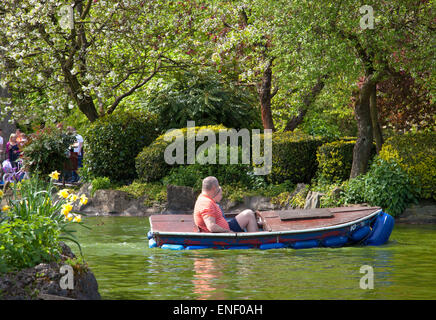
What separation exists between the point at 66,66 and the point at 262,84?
700 cm

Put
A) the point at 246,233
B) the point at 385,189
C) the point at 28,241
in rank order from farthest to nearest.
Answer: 1. the point at 385,189
2. the point at 246,233
3. the point at 28,241

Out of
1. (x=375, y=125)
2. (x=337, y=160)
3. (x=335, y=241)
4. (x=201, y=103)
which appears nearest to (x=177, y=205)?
(x=201, y=103)

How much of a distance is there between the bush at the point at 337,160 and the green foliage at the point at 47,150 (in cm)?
918

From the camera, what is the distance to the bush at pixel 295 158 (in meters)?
19.9

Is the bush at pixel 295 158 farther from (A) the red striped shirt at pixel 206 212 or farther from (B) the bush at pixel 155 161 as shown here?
(A) the red striped shirt at pixel 206 212

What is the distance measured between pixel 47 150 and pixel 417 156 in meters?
12.3

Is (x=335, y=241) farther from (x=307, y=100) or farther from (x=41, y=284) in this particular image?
(x=307, y=100)

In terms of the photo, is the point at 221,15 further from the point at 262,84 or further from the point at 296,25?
the point at 296,25

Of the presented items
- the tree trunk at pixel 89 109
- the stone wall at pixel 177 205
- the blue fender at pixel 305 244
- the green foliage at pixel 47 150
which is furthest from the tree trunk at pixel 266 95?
the blue fender at pixel 305 244

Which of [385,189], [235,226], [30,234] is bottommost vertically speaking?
[235,226]

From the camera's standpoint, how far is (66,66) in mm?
21562

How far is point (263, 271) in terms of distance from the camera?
32.4ft

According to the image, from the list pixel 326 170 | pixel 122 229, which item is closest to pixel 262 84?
pixel 326 170

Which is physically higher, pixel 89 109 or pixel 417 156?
pixel 89 109
